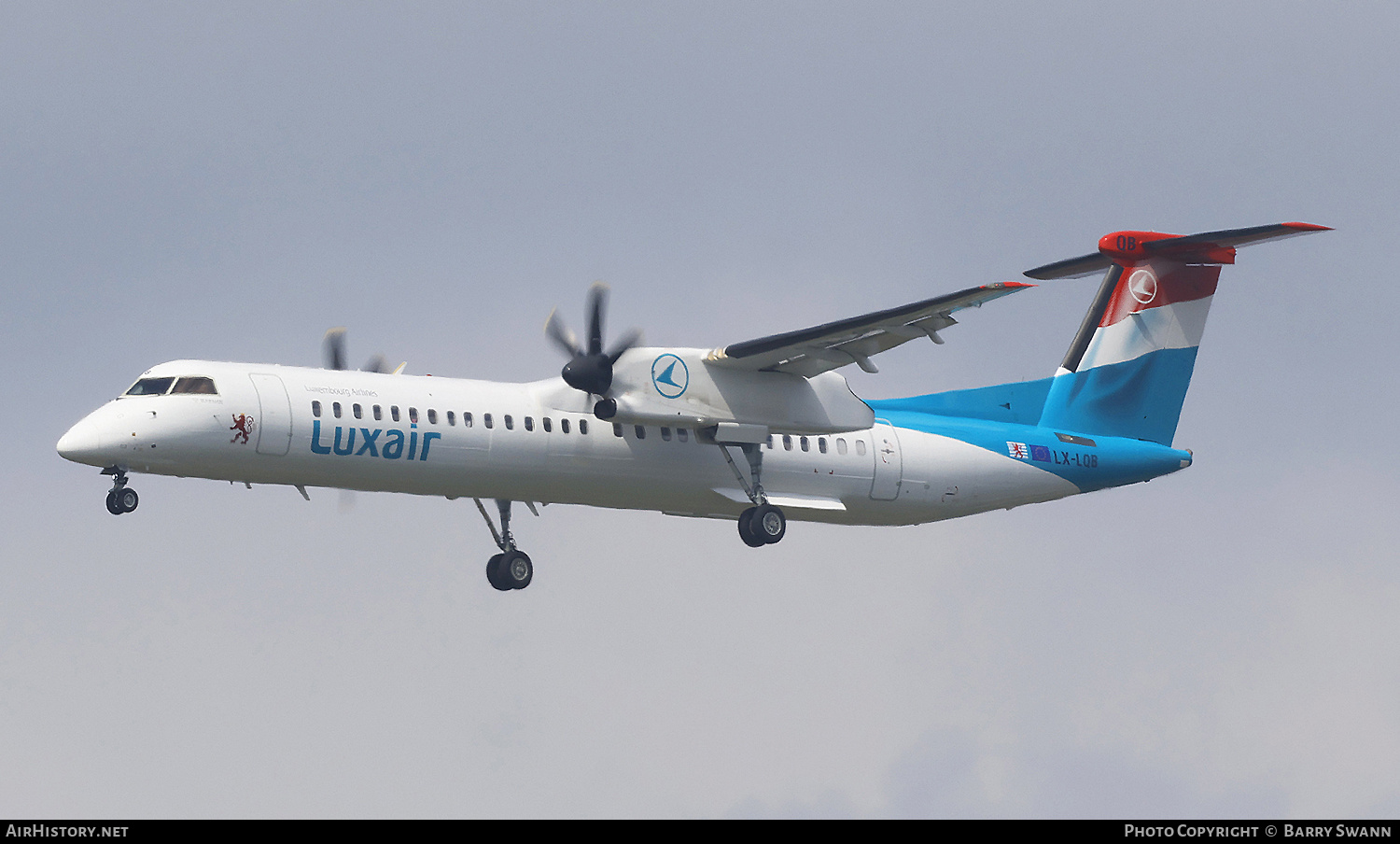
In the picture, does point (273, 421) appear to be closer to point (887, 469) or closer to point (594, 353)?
point (594, 353)

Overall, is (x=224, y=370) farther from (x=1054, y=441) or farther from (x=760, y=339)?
(x=1054, y=441)

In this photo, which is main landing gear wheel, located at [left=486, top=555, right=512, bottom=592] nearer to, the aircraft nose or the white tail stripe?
the aircraft nose

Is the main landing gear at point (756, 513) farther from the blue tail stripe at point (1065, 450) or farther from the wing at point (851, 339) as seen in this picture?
the blue tail stripe at point (1065, 450)

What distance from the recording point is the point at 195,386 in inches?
917

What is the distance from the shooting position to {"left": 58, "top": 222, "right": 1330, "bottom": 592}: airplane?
76.9 feet

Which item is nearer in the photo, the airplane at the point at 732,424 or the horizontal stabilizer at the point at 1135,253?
the airplane at the point at 732,424

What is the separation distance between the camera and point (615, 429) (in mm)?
25938

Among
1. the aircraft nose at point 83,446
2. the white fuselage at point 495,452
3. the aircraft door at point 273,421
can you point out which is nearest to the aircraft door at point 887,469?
the white fuselage at point 495,452

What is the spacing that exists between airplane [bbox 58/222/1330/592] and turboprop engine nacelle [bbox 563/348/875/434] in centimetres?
3

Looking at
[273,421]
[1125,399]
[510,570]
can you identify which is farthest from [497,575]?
[1125,399]

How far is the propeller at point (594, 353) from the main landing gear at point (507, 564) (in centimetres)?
338

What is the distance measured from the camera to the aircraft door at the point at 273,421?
76.6 ft

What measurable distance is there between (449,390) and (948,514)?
8.85 meters

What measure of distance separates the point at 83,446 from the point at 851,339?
1065 cm
